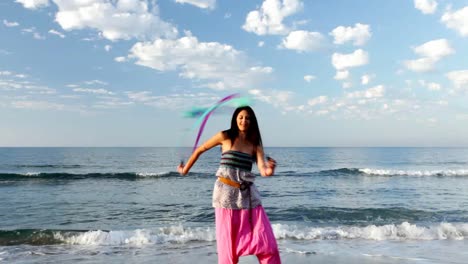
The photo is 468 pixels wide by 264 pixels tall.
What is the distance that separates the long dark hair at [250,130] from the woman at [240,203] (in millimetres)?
10

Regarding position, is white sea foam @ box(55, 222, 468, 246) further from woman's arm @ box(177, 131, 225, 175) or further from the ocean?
woman's arm @ box(177, 131, 225, 175)

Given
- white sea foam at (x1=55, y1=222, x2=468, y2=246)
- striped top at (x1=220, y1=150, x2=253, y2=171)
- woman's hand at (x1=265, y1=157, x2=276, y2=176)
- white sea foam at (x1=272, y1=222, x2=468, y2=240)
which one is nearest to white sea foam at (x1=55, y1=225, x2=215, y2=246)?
white sea foam at (x1=55, y1=222, x2=468, y2=246)

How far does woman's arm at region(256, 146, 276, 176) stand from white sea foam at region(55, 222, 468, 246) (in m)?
5.65

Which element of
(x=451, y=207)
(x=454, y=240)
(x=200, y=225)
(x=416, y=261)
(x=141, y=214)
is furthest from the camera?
(x=451, y=207)

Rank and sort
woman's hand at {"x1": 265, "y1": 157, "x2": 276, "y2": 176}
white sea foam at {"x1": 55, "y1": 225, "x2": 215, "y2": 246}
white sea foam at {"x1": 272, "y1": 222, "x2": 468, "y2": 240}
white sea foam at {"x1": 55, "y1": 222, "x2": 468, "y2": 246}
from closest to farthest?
woman's hand at {"x1": 265, "y1": 157, "x2": 276, "y2": 176}
white sea foam at {"x1": 55, "y1": 225, "x2": 215, "y2": 246}
white sea foam at {"x1": 55, "y1": 222, "x2": 468, "y2": 246}
white sea foam at {"x1": 272, "y1": 222, "x2": 468, "y2": 240}

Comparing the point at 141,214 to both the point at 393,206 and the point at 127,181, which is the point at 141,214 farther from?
the point at 127,181

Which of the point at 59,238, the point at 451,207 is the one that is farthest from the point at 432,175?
the point at 59,238

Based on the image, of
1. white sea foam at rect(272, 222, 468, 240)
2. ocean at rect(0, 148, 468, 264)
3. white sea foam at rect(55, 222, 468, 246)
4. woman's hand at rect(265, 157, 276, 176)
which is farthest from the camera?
white sea foam at rect(272, 222, 468, 240)

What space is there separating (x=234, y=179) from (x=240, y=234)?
1.81 feet

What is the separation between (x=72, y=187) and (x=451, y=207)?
19.4m

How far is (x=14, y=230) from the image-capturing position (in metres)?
10.7

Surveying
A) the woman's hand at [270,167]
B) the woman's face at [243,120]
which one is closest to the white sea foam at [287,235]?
the woman's face at [243,120]

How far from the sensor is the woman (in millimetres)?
3842

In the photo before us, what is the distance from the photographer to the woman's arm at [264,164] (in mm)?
3688
